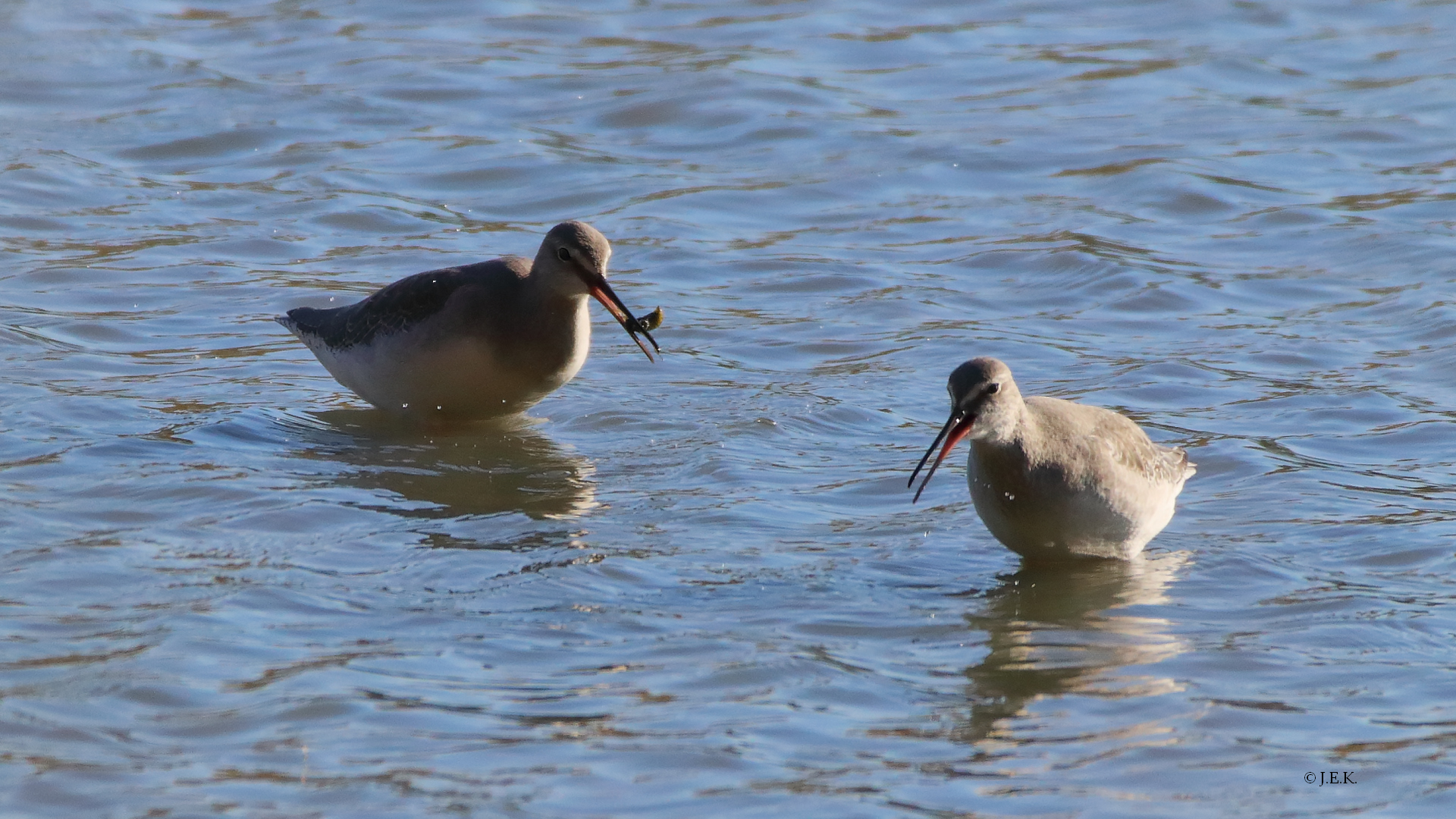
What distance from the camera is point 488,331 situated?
10141mm

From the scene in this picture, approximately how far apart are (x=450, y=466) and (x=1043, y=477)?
3271 millimetres

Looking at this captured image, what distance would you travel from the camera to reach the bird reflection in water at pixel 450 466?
30.0 ft

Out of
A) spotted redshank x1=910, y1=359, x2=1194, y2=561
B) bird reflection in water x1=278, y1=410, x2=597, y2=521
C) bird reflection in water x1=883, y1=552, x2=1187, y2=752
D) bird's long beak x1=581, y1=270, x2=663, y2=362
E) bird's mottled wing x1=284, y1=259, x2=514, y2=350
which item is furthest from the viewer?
bird's mottled wing x1=284, y1=259, x2=514, y2=350

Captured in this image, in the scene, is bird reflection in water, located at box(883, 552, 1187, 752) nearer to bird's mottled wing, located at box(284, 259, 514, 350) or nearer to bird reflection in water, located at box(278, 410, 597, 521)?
bird reflection in water, located at box(278, 410, 597, 521)

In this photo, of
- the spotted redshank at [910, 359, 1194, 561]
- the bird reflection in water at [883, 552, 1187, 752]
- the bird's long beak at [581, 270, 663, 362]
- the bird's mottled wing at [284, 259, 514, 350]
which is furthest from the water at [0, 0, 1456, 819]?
the bird's long beak at [581, 270, 663, 362]

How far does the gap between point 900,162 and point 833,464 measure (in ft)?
21.1

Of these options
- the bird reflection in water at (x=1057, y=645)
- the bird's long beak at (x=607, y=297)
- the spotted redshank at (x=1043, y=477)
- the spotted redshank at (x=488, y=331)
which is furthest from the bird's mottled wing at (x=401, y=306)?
the bird reflection in water at (x=1057, y=645)

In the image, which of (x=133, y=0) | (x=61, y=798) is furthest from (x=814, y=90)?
(x=61, y=798)

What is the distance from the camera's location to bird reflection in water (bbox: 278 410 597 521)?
916 cm

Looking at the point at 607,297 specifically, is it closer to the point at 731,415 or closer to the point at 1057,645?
the point at 731,415

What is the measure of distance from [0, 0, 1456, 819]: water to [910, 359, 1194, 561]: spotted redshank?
0.70ft

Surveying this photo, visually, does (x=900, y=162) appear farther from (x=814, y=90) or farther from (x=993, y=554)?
(x=993, y=554)

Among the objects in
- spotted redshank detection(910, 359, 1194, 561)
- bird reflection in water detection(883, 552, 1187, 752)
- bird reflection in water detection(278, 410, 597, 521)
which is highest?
spotted redshank detection(910, 359, 1194, 561)

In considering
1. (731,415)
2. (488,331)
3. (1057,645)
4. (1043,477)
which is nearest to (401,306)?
(488,331)
